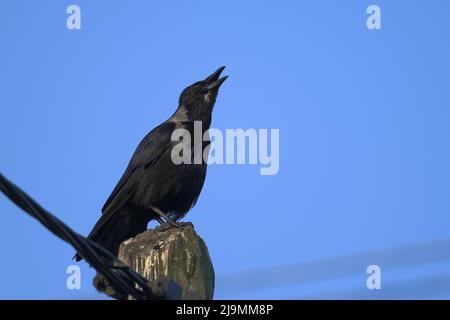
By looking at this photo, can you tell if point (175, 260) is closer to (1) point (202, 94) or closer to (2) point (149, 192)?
(2) point (149, 192)

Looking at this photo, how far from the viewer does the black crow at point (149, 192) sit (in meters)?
7.03

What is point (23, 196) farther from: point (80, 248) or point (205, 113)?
point (205, 113)

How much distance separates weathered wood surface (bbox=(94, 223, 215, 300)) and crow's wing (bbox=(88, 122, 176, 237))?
2.38 m

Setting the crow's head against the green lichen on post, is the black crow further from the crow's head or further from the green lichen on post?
the green lichen on post

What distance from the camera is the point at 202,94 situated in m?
8.94

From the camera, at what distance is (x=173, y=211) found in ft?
25.0

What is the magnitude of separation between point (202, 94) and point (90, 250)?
5774mm

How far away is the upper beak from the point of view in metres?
8.95

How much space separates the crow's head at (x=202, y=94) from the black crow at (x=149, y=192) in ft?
2.39

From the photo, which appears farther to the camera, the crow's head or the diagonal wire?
the crow's head

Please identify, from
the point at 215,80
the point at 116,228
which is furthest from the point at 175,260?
the point at 215,80

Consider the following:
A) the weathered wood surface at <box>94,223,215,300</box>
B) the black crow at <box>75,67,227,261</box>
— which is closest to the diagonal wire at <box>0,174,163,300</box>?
the weathered wood surface at <box>94,223,215,300</box>
